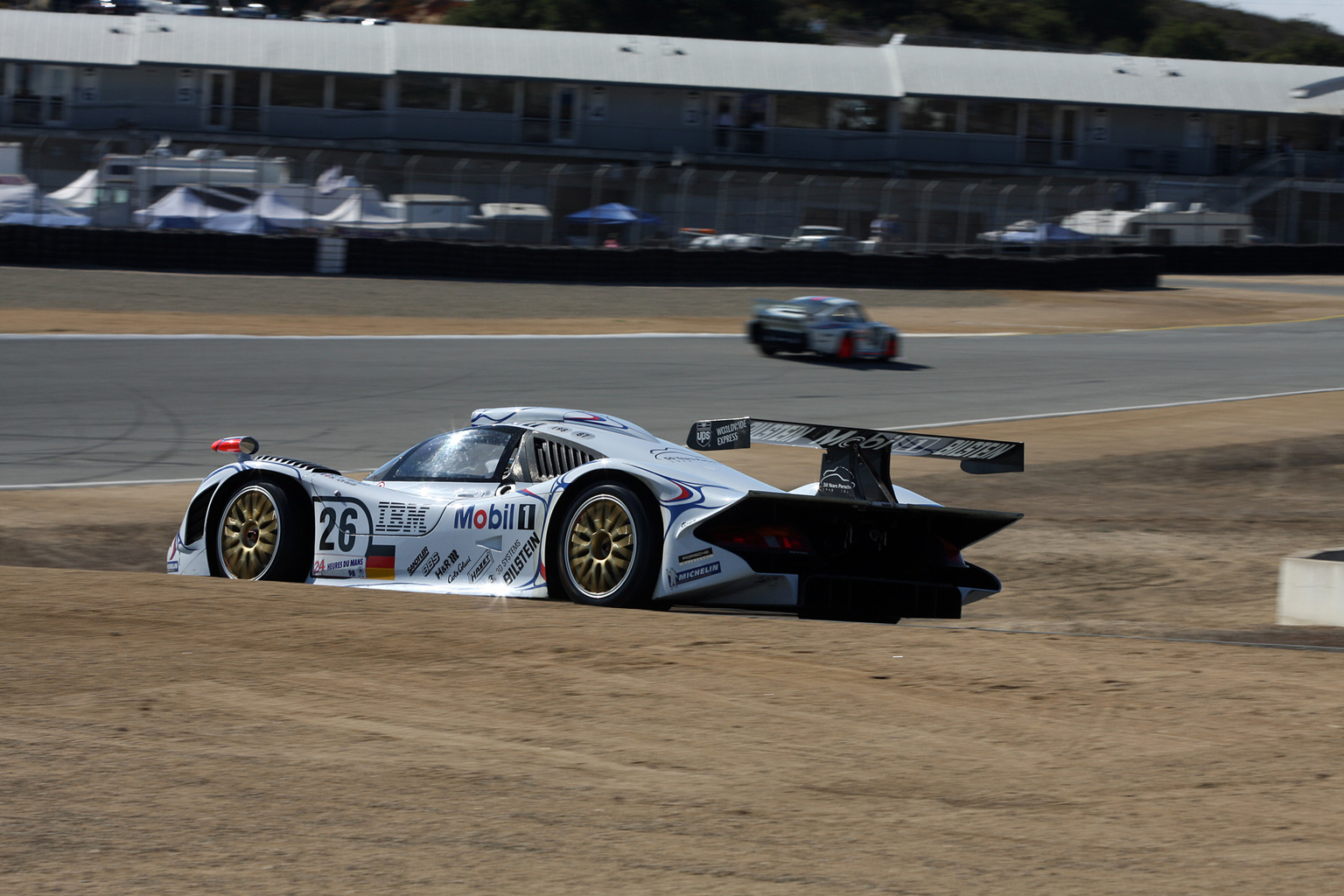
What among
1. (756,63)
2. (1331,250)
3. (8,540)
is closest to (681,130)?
(756,63)

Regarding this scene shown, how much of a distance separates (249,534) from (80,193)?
28.2m

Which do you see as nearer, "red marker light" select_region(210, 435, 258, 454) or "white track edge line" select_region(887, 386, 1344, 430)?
"red marker light" select_region(210, 435, 258, 454)

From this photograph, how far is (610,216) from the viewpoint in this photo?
36.8 meters

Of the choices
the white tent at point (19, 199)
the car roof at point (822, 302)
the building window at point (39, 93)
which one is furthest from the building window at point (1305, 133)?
the white tent at point (19, 199)

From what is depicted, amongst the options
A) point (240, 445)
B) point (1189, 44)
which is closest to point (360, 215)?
point (240, 445)

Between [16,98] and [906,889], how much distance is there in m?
54.4

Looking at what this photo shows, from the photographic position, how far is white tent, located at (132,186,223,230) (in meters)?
33.4

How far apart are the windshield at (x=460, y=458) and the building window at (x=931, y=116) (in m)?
50.0

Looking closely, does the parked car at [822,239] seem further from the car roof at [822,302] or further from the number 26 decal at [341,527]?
the number 26 decal at [341,527]

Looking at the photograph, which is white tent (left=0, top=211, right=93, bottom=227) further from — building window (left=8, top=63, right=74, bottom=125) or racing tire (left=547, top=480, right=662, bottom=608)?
racing tire (left=547, top=480, right=662, bottom=608)

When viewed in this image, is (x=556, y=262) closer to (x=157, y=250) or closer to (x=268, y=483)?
(x=157, y=250)

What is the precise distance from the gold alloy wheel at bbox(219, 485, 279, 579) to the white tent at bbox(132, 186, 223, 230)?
2705 centimetres

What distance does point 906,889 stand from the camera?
3615mm

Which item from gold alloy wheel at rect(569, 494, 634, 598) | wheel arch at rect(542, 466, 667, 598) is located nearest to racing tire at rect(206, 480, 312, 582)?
wheel arch at rect(542, 466, 667, 598)
